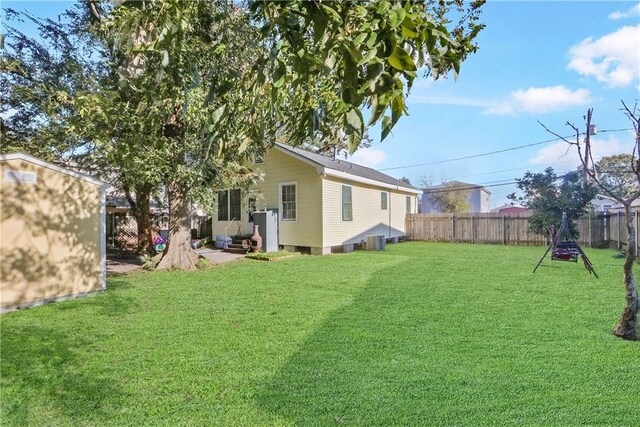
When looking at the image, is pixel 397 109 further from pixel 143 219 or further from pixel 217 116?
pixel 143 219

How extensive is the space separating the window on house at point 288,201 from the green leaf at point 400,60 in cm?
1216

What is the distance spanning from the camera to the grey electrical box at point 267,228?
41.1ft

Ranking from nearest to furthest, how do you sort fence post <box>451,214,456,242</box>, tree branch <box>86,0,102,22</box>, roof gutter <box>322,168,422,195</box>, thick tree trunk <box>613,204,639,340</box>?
thick tree trunk <box>613,204,639,340</box>, tree branch <box>86,0,102,22</box>, roof gutter <box>322,168,422,195</box>, fence post <box>451,214,456,242</box>

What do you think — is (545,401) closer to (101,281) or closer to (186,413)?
(186,413)

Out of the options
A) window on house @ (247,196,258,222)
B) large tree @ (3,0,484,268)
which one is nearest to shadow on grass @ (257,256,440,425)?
large tree @ (3,0,484,268)

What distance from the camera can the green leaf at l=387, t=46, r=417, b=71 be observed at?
920 millimetres

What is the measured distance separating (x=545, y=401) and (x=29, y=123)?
11707 millimetres

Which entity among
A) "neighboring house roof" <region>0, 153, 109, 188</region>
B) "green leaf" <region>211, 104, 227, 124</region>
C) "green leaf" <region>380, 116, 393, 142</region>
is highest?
"neighboring house roof" <region>0, 153, 109, 188</region>

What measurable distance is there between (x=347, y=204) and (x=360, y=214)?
4.07 feet

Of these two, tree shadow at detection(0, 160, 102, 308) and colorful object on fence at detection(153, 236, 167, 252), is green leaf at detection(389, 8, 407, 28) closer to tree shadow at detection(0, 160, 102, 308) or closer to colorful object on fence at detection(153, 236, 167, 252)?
tree shadow at detection(0, 160, 102, 308)

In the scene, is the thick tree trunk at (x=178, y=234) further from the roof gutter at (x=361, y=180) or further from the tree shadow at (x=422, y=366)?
the tree shadow at (x=422, y=366)

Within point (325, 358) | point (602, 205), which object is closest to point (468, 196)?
point (602, 205)

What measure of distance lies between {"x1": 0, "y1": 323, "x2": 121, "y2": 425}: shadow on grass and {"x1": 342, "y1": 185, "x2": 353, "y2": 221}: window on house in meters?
10.1

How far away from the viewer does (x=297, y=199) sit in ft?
42.5
